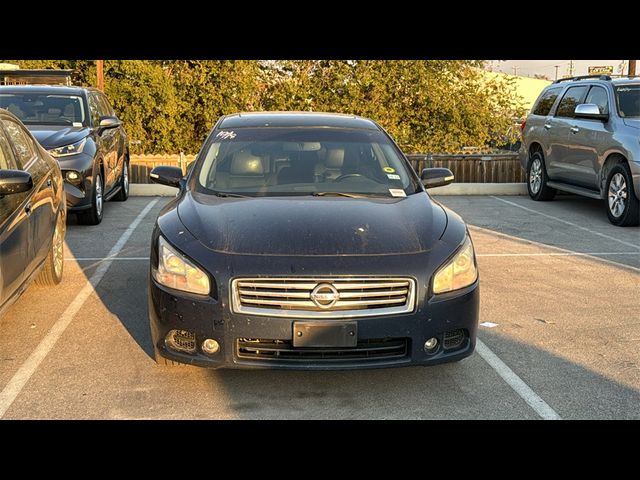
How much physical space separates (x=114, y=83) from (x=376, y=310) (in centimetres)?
1723

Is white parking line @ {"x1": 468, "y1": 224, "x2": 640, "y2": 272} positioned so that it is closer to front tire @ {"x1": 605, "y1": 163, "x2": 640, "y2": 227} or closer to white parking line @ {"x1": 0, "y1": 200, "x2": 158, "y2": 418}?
front tire @ {"x1": 605, "y1": 163, "x2": 640, "y2": 227}

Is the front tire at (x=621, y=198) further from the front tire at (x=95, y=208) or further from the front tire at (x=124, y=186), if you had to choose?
the front tire at (x=124, y=186)

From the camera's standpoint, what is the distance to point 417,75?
20.9 m

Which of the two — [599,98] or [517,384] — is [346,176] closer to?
[517,384]

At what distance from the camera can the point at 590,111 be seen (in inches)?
422

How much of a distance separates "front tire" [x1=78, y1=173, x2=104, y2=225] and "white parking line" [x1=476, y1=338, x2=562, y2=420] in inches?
236

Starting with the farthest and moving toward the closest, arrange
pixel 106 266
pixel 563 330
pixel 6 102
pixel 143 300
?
1. pixel 6 102
2. pixel 106 266
3. pixel 143 300
4. pixel 563 330

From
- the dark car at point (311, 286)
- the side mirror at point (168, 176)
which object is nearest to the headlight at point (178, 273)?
the dark car at point (311, 286)

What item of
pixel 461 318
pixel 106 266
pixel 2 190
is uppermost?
pixel 2 190

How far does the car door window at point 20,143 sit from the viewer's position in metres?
6.02

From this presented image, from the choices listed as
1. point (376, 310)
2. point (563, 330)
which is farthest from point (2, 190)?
point (563, 330)

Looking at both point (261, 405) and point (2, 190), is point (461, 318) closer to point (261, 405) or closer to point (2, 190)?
point (261, 405)

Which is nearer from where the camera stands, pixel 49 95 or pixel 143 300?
pixel 143 300

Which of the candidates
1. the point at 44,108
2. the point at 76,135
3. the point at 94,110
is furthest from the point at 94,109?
the point at 76,135
